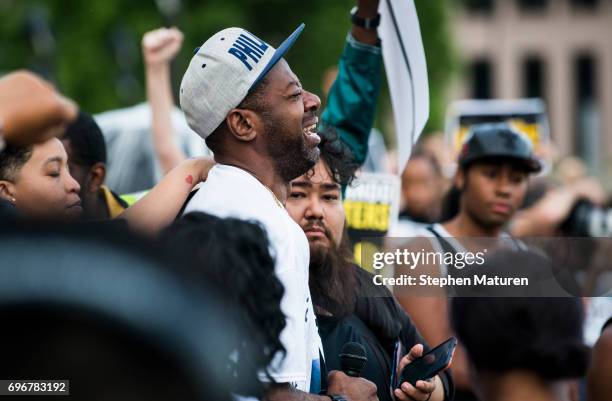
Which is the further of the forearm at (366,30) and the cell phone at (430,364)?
the forearm at (366,30)

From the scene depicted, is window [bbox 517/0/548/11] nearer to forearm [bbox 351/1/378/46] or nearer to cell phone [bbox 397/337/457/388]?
forearm [bbox 351/1/378/46]

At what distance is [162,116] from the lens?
576 cm

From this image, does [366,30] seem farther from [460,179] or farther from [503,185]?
[460,179]

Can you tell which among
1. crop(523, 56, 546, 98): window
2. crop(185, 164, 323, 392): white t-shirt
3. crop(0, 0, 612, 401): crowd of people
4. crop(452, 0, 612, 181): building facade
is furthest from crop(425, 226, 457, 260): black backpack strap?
crop(523, 56, 546, 98): window

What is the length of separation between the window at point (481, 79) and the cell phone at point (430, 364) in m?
71.6

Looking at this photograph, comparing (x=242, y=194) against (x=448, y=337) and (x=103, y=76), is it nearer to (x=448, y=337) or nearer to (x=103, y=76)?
(x=448, y=337)

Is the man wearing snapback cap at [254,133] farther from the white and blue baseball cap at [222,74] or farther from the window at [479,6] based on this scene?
the window at [479,6]

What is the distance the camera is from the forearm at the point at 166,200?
324 cm

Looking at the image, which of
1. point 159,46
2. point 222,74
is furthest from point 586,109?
point 222,74

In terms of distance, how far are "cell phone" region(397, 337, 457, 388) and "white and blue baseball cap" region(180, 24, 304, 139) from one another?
2.68 ft

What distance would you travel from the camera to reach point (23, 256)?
1.62 meters

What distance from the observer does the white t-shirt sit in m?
2.83

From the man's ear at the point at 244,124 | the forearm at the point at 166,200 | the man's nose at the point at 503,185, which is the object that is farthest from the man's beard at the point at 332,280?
the man's nose at the point at 503,185

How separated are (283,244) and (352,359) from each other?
50 cm
